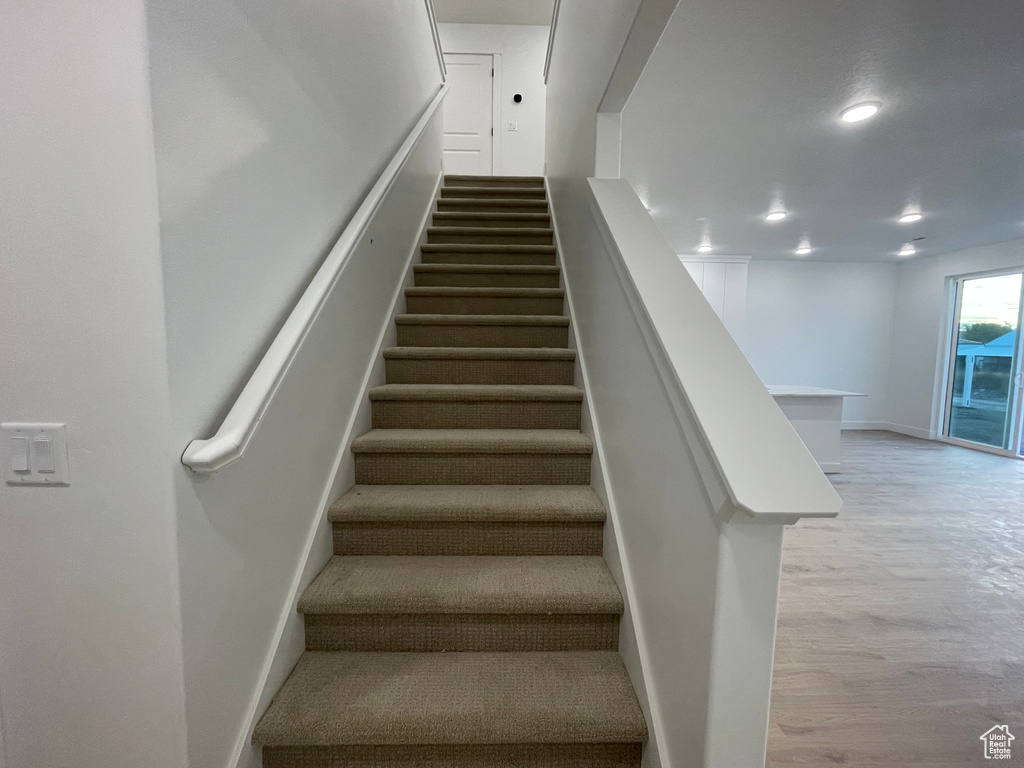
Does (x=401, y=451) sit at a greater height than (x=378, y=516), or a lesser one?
greater

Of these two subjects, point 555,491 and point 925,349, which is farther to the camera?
point 925,349

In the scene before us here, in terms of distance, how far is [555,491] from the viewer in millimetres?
1642

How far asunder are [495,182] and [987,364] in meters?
6.47

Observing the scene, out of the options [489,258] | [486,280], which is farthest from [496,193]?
[486,280]

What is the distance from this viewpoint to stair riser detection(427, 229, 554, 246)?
3.03m

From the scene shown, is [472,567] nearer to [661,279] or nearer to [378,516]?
[378,516]

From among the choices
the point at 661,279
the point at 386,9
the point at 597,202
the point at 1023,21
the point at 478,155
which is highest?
the point at 478,155

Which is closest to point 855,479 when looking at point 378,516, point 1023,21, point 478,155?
point 1023,21

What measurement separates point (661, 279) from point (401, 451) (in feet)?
3.54

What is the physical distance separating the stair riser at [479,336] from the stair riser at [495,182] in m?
2.08

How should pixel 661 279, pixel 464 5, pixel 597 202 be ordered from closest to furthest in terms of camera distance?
1. pixel 661 279
2. pixel 597 202
3. pixel 464 5

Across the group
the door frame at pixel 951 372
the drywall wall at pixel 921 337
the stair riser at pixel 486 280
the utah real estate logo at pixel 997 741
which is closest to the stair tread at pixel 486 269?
the stair riser at pixel 486 280

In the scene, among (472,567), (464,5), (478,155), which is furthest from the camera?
(478,155)

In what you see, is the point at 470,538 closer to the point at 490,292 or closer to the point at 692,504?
the point at 692,504
